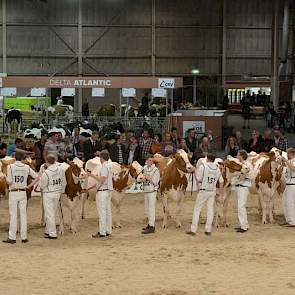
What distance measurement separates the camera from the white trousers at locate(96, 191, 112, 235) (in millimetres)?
11664

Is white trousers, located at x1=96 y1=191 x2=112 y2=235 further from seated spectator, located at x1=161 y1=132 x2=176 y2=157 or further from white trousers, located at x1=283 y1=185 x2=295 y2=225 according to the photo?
seated spectator, located at x1=161 y1=132 x2=176 y2=157

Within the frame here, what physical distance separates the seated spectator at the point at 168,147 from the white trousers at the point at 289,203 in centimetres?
365

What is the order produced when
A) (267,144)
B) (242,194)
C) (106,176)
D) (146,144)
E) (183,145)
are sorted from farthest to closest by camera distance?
(267,144) < (146,144) < (183,145) < (242,194) < (106,176)

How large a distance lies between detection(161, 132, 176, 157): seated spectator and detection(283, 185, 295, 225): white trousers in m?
3.65

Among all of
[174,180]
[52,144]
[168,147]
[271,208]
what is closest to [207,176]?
[174,180]

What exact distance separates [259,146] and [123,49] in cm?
2043

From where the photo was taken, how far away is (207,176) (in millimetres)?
11766

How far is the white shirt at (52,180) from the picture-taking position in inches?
450

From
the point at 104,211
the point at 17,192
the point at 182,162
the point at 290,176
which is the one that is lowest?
the point at 104,211

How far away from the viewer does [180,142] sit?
675 inches

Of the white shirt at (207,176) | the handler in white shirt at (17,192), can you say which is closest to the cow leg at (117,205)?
the white shirt at (207,176)

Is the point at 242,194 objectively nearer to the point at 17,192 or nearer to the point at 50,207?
the point at 50,207

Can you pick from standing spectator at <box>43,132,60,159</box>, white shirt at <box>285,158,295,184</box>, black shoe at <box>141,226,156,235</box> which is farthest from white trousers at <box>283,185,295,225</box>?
standing spectator at <box>43,132,60,159</box>

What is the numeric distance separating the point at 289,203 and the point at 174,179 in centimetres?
241
